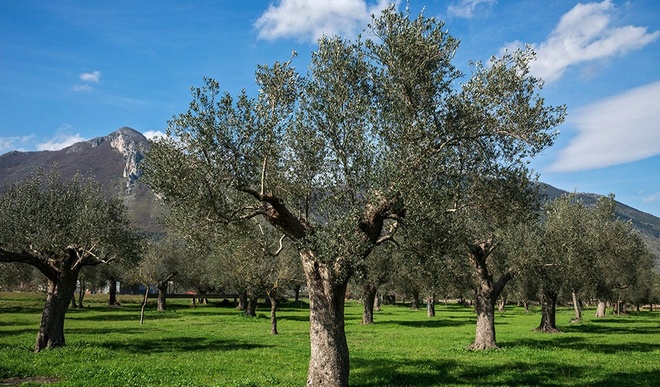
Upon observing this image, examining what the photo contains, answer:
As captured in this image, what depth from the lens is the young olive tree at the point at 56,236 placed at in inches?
1109

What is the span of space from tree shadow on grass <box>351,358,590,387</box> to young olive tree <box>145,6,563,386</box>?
4.52 metres

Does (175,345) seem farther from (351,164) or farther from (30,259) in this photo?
(351,164)

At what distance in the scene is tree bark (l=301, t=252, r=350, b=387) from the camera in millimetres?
16938

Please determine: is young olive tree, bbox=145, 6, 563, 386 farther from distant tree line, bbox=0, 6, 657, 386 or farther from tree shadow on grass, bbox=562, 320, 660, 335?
tree shadow on grass, bbox=562, 320, 660, 335

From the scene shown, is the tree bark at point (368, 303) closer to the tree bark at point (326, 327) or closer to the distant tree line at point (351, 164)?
the distant tree line at point (351, 164)

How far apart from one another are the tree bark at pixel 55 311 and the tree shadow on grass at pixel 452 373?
17.5 metres

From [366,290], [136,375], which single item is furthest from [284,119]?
[366,290]

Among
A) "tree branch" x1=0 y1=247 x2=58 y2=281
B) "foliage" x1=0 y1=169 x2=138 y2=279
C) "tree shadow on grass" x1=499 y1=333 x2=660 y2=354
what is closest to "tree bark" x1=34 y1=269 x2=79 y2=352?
"tree branch" x1=0 y1=247 x2=58 y2=281

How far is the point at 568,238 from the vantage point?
39.2 meters

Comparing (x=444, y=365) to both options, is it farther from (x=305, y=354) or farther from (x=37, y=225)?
(x=37, y=225)

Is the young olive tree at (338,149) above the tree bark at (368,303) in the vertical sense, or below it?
above

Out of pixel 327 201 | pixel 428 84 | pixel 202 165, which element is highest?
pixel 428 84

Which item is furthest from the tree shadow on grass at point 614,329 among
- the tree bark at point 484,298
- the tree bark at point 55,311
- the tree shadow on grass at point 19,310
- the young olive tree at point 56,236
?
the tree shadow on grass at point 19,310

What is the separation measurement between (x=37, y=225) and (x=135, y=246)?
19.5ft
